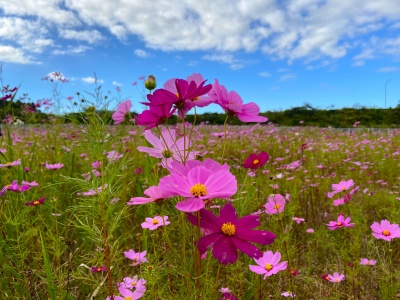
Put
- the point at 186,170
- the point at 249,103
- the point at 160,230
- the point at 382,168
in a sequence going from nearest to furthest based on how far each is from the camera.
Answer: the point at 186,170 < the point at 249,103 < the point at 160,230 < the point at 382,168

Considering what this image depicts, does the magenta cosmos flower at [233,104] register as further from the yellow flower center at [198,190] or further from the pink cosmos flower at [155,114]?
the yellow flower center at [198,190]

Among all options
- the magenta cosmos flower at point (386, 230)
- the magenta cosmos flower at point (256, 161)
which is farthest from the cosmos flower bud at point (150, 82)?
the magenta cosmos flower at point (386, 230)

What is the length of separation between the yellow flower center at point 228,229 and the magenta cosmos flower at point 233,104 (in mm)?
252

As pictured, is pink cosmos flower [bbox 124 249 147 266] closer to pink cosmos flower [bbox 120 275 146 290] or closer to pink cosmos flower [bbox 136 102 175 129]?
pink cosmos flower [bbox 120 275 146 290]

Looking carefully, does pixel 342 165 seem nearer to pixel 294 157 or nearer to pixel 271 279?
pixel 294 157

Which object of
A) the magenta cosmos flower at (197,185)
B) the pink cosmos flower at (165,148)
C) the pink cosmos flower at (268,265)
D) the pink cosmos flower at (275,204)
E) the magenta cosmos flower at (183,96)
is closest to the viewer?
the magenta cosmos flower at (197,185)

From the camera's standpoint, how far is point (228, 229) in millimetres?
639

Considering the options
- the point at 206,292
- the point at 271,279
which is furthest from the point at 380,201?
the point at 206,292

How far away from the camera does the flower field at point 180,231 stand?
2.15ft

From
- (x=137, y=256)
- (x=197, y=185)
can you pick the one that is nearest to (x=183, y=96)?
(x=197, y=185)

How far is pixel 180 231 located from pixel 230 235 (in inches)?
13.6

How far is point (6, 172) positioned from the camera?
91.0 inches

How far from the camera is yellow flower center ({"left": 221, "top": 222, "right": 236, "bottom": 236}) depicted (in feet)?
2.09

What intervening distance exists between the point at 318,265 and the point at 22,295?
1.39m
